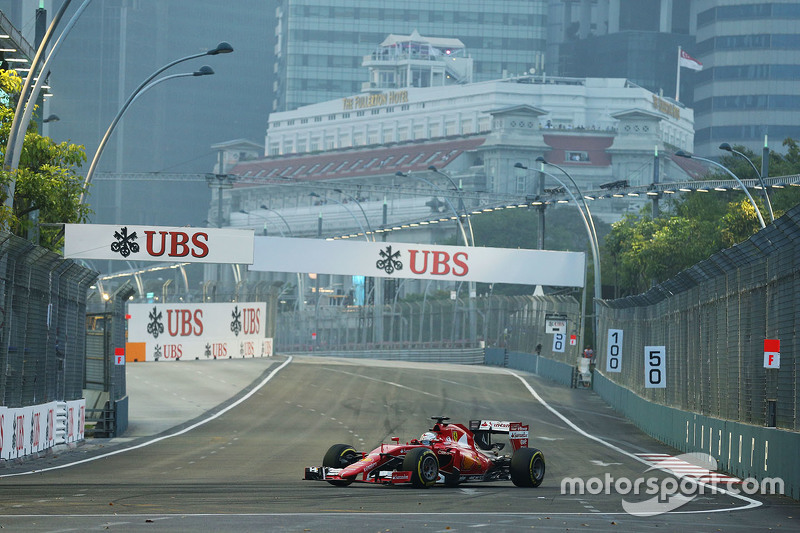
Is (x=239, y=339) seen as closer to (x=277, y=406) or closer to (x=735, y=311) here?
(x=277, y=406)

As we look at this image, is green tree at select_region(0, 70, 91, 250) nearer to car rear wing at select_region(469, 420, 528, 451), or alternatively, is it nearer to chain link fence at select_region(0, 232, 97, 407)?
chain link fence at select_region(0, 232, 97, 407)

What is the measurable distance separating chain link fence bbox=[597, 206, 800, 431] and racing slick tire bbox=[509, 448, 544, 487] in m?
3.42

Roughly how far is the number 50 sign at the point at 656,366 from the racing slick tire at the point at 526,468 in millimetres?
10197

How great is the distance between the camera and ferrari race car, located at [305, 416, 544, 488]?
58.7 ft

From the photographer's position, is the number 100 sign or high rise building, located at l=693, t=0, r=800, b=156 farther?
high rise building, located at l=693, t=0, r=800, b=156

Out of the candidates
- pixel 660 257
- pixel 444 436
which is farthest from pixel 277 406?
pixel 660 257

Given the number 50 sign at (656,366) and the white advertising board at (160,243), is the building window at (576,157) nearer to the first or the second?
the white advertising board at (160,243)

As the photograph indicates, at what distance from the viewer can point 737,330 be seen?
2216 centimetres

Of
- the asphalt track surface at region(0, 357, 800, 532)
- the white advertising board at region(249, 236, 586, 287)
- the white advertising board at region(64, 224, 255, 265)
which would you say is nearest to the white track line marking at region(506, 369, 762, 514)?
the asphalt track surface at region(0, 357, 800, 532)

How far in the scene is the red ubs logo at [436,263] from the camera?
50094 mm

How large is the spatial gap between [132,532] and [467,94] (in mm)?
186871

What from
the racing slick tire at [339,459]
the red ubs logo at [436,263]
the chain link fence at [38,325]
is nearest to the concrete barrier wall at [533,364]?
the red ubs logo at [436,263]

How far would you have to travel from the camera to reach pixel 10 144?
2355 cm

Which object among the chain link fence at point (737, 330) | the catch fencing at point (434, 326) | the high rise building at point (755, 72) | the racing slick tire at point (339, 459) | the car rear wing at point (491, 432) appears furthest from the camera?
the high rise building at point (755, 72)
